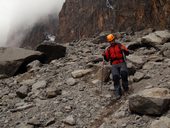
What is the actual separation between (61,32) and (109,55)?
50.8 meters

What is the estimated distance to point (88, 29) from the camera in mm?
48125

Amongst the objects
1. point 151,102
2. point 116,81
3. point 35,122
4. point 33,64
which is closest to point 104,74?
point 116,81

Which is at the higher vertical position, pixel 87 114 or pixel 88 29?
pixel 88 29

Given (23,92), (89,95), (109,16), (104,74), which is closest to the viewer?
(89,95)

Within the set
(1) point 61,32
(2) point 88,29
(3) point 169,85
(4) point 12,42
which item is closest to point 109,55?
(3) point 169,85

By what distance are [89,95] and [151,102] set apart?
288 cm

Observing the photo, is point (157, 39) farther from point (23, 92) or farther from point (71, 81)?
point (23, 92)

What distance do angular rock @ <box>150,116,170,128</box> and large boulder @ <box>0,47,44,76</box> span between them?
8.84 m

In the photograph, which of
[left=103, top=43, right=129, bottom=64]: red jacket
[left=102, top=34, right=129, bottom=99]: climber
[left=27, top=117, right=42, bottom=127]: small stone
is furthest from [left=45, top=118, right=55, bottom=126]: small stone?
[left=103, top=43, right=129, bottom=64]: red jacket

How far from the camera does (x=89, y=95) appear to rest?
401 inches

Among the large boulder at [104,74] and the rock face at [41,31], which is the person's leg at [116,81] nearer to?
the large boulder at [104,74]

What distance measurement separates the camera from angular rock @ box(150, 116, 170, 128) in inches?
276

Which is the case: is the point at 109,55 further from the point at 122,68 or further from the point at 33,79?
the point at 33,79

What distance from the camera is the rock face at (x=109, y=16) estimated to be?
23820mm
